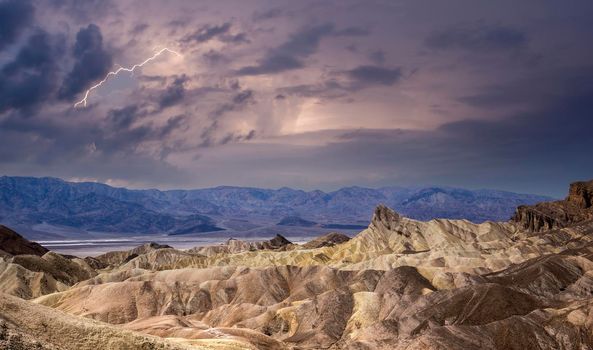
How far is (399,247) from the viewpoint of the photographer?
190m

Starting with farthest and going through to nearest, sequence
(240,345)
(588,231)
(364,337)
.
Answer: (588,231), (364,337), (240,345)

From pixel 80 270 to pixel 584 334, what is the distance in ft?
502

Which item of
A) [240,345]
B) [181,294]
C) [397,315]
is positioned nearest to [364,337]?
[397,315]

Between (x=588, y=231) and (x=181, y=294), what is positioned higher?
(x=588, y=231)

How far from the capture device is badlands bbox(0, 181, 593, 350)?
4599 cm

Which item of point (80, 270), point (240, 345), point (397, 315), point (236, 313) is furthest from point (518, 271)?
point (80, 270)

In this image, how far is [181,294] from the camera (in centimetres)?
12925

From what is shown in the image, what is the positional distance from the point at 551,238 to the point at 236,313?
102 metres

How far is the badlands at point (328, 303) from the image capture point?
46.0 meters

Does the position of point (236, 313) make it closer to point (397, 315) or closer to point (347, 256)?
point (397, 315)

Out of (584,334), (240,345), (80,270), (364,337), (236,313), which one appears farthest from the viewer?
(80,270)

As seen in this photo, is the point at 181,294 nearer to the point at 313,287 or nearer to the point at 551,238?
the point at 313,287

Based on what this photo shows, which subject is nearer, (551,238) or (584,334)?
(584,334)

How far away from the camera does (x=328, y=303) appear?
10238 centimetres
